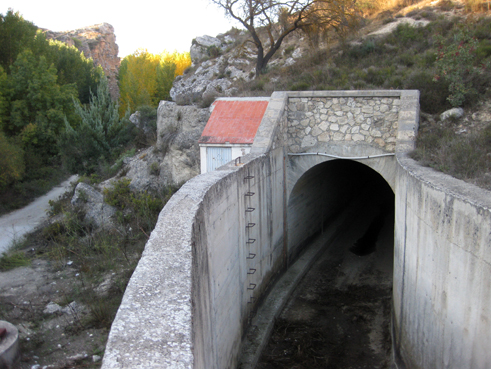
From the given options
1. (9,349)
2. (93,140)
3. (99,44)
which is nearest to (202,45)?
(93,140)

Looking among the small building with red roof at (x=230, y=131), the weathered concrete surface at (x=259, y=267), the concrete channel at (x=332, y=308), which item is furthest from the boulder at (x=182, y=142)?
the concrete channel at (x=332, y=308)

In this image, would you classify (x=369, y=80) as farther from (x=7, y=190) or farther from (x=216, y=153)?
(x=7, y=190)

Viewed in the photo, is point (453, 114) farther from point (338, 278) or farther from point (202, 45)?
point (202, 45)

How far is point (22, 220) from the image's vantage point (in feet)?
66.4

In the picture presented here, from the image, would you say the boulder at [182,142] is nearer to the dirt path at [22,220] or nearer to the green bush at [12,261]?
the green bush at [12,261]

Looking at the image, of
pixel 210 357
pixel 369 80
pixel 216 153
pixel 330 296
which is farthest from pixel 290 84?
pixel 210 357

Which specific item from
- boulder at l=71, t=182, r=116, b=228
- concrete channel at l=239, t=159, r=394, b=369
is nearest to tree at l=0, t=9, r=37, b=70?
boulder at l=71, t=182, r=116, b=228

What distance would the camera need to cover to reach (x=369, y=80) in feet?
43.8

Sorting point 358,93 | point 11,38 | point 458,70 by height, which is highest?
point 11,38

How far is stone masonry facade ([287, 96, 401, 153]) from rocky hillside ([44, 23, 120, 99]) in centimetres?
4759

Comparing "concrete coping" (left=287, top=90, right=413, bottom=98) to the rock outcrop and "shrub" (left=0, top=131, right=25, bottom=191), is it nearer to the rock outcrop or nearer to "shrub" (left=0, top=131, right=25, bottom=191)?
the rock outcrop

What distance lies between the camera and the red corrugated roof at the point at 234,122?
1102 cm

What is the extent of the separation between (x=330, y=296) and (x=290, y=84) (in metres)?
7.56

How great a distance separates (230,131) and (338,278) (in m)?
5.05
